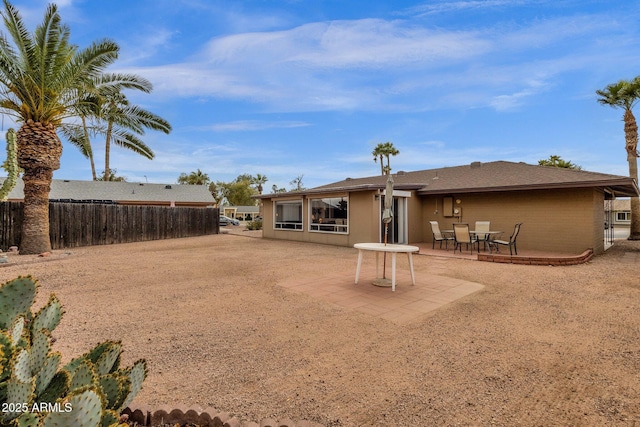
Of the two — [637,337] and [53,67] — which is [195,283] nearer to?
[637,337]

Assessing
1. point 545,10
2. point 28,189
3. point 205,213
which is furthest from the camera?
point 205,213

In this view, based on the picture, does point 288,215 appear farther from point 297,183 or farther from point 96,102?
point 297,183

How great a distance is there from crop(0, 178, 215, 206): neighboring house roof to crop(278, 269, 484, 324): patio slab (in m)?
25.4

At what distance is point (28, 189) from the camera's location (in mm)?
10398

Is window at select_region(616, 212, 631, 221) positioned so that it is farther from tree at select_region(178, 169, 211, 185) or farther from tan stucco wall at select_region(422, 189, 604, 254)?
tree at select_region(178, 169, 211, 185)

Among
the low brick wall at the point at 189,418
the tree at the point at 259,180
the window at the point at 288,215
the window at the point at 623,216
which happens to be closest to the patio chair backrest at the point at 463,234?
the window at the point at 288,215

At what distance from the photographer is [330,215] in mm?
14117

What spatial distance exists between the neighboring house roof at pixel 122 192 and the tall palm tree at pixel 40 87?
1573 centimetres

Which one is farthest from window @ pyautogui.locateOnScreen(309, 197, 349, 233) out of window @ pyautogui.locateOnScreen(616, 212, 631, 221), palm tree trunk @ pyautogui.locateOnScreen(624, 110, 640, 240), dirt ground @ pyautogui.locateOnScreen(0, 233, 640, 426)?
window @ pyautogui.locateOnScreen(616, 212, 631, 221)

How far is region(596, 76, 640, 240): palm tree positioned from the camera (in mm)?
15031

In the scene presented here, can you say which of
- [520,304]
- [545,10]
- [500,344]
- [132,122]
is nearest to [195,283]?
[500,344]

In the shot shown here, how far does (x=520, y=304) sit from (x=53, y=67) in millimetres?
13946

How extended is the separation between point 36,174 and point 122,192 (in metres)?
19.4

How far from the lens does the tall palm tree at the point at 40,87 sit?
9.22 metres
